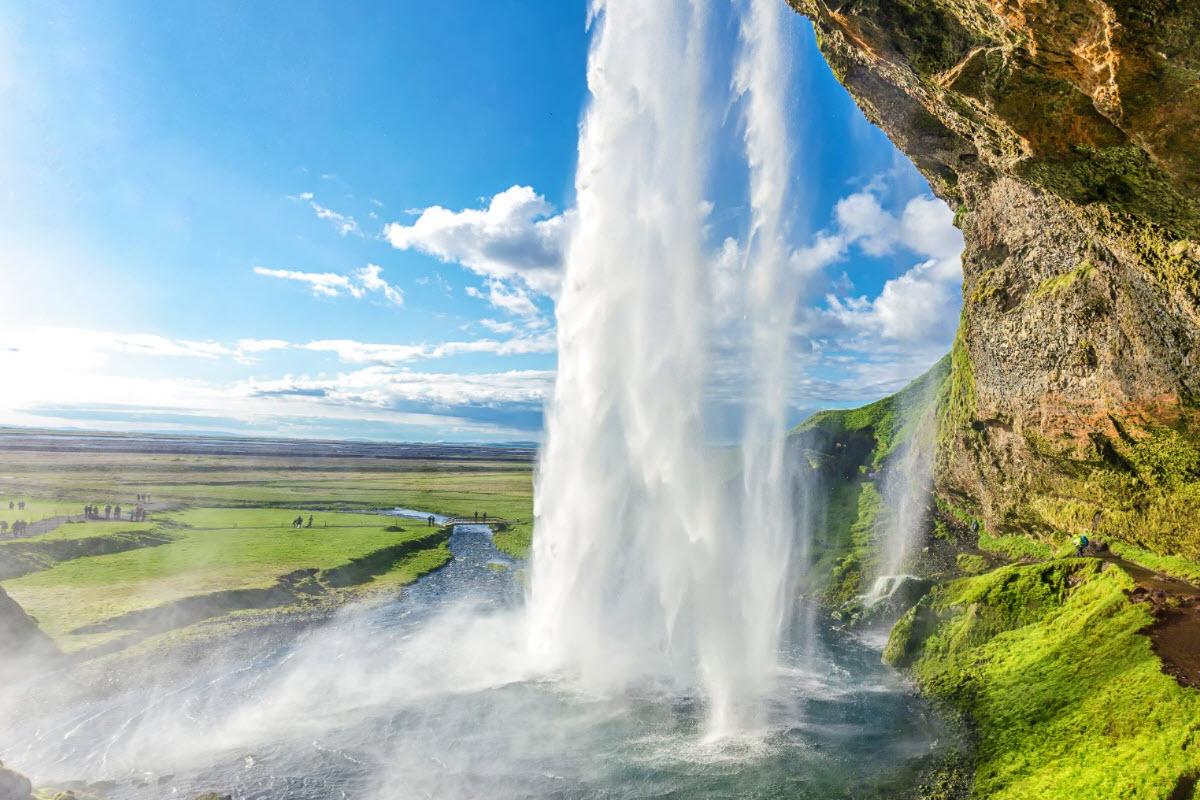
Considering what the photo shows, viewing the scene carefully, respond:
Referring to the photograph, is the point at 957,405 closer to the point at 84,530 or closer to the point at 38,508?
the point at 84,530

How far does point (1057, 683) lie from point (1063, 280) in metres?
15.6

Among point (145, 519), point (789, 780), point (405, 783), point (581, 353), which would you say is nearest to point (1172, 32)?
point (789, 780)

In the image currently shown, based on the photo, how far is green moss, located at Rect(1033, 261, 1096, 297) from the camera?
21.5 m

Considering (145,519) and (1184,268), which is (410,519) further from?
(1184,268)

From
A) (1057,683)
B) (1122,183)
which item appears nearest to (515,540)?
(1057,683)

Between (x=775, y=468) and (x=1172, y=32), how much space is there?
2283cm

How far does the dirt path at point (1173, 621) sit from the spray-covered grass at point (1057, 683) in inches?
12.3

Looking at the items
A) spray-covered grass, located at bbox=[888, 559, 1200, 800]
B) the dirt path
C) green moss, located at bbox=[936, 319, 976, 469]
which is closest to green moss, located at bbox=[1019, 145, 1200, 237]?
the dirt path

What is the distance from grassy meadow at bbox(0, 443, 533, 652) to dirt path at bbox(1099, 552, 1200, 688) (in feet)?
120

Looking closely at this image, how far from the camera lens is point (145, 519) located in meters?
52.0

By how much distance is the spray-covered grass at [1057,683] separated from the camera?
12.3m

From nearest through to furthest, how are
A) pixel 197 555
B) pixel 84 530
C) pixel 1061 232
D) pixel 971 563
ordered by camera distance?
1. pixel 1061 232
2. pixel 971 563
3. pixel 197 555
4. pixel 84 530

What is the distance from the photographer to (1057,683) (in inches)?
655

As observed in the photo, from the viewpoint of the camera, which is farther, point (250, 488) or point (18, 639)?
point (250, 488)
